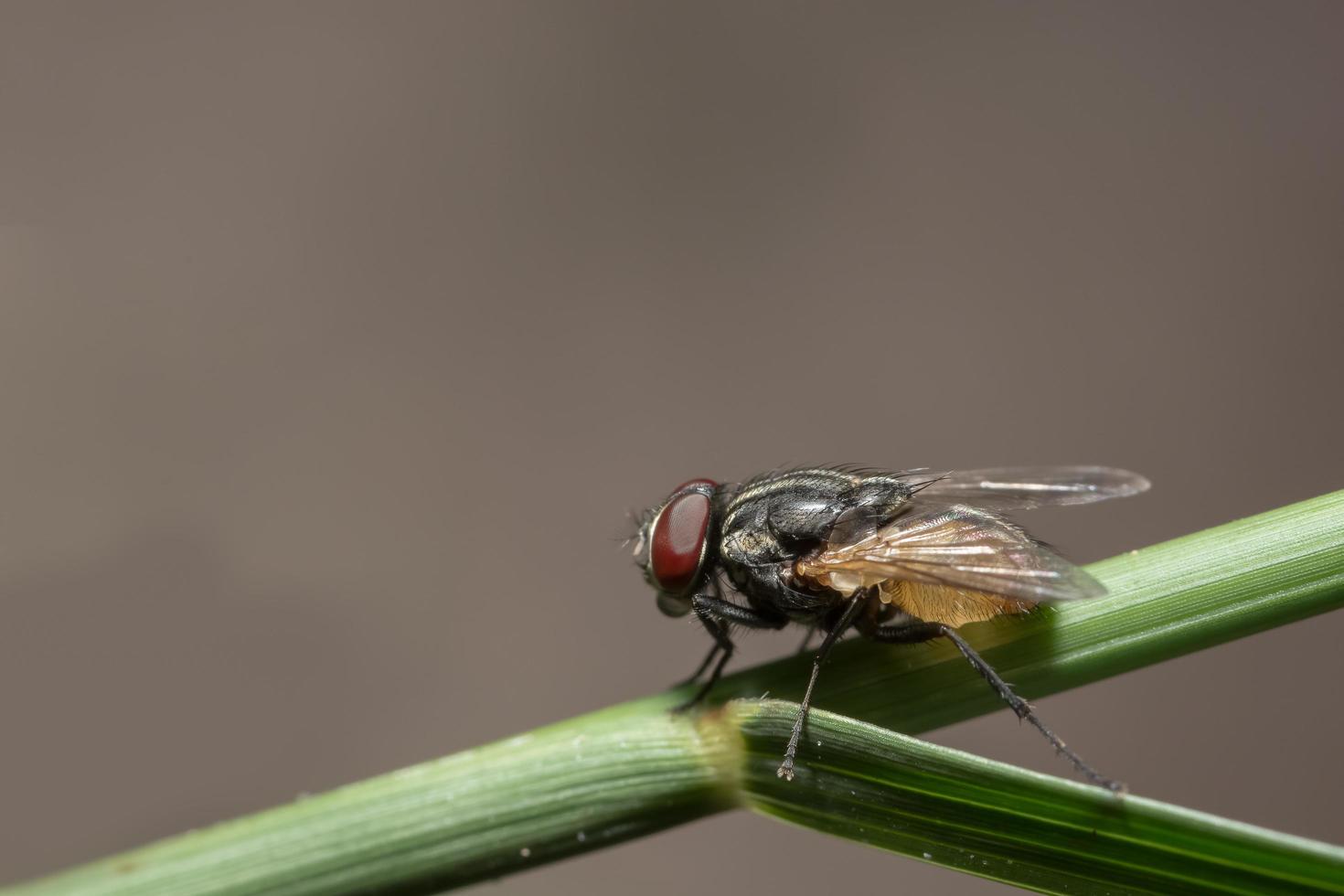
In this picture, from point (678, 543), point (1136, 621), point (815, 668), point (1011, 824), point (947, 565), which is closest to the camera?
point (1011, 824)

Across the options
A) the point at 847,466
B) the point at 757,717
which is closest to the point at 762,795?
the point at 757,717

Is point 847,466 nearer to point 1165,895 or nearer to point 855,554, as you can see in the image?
point 855,554

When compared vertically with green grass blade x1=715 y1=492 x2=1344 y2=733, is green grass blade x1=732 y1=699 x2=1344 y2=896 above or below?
below

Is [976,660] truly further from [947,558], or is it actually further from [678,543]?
[678,543]

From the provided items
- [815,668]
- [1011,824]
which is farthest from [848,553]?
→ [1011,824]

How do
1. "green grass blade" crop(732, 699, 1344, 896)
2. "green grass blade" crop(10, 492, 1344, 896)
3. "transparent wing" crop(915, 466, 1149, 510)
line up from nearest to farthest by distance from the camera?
"green grass blade" crop(732, 699, 1344, 896) < "green grass blade" crop(10, 492, 1344, 896) < "transparent wing" crop(915, 466, 1149, 510)

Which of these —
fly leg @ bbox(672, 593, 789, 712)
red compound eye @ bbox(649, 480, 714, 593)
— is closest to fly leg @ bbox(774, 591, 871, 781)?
fly leg @ bbox(672, 593, 789, 712)

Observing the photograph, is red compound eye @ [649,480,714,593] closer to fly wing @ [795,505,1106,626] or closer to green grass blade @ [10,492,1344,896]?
fly wing @ [795,505,1106,626]

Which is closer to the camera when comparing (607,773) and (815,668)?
(607,773)
